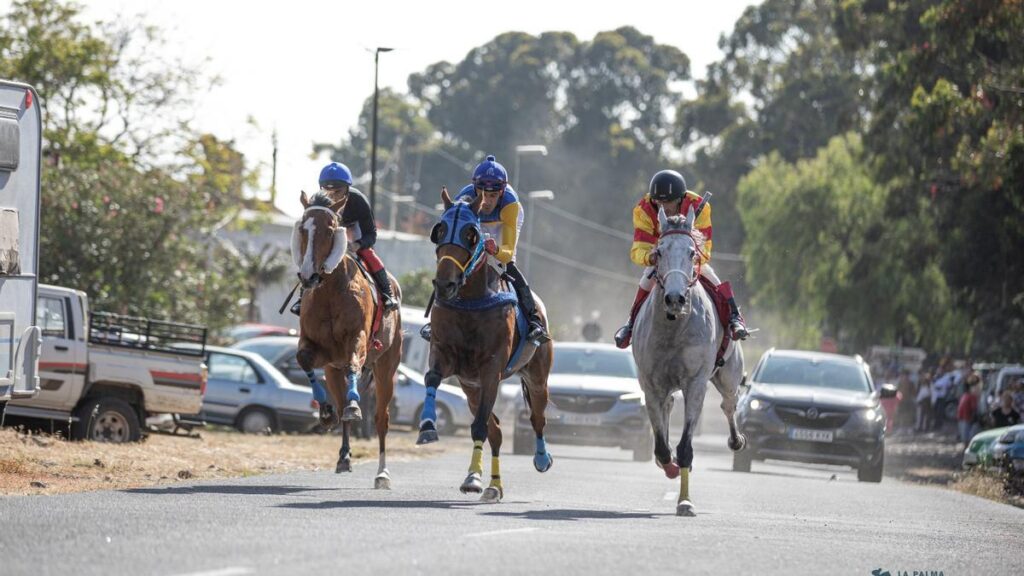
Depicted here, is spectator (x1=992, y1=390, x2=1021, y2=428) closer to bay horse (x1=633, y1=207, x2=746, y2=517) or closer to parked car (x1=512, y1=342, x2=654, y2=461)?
parked car (x1=512, y1=342, x2=654, y2=461)

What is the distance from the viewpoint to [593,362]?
28.6 m

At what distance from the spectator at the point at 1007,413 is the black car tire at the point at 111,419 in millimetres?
16581

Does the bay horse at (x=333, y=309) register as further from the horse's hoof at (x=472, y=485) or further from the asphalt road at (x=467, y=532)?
the horse's hoof at (x=472, y=485)

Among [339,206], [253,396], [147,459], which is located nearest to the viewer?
[339,206]

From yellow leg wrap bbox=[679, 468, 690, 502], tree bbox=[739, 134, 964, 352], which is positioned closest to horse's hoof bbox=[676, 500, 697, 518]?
yellow leg wrap bbox=[679, 468, 690, 502]

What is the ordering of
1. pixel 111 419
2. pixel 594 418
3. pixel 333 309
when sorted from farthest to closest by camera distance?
pixel 594 418 < pixel 111 419 < pixel 333 309

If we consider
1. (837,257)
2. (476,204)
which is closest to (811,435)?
(476,204)

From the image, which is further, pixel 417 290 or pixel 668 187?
pixel 417 290

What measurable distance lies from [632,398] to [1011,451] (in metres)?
5.84

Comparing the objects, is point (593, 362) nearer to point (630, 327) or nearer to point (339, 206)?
point (630, 327)

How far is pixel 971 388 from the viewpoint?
126 ft

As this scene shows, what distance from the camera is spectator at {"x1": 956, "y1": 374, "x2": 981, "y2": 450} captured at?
37.7 m

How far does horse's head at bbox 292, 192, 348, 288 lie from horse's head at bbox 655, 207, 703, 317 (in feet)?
9.73

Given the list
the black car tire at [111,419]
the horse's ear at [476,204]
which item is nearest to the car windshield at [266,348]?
the black car tire at [111,419]
